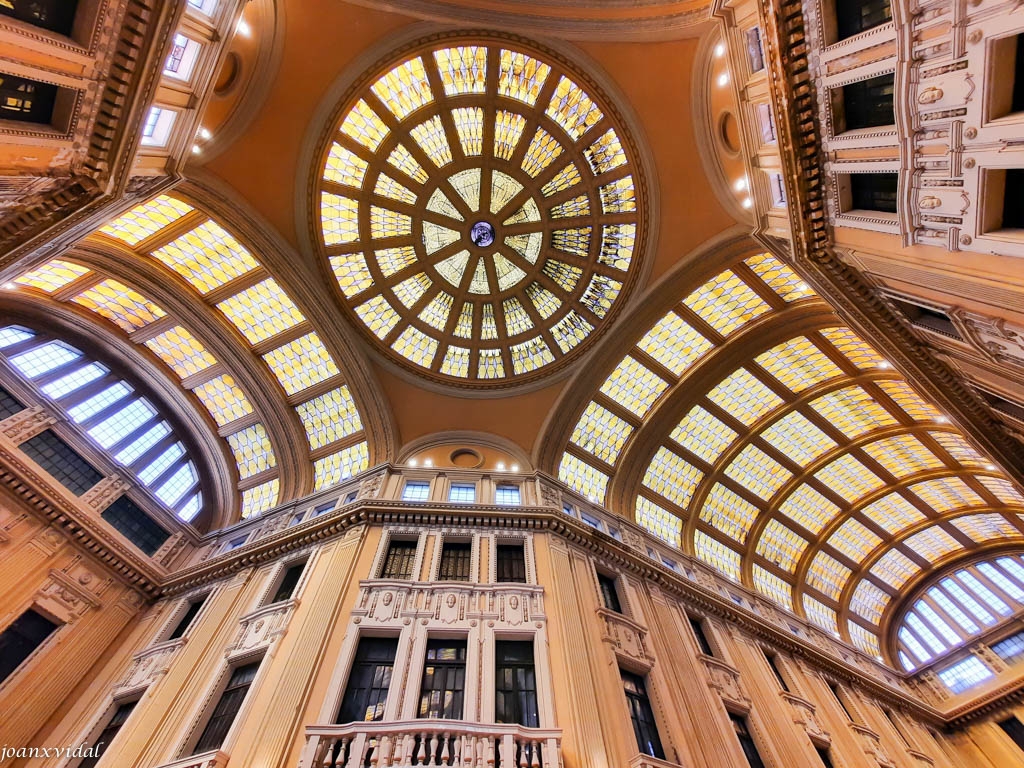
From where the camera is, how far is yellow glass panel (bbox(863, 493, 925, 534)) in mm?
32219

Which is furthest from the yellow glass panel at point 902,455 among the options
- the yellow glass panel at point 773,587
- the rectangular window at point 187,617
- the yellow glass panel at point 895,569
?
the rectangular window at point 187,617

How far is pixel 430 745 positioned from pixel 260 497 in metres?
18.2

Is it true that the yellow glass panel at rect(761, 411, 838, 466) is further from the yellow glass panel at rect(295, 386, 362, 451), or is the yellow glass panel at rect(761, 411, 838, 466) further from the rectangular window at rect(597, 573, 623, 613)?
the yellow glass panel at rect(295, 386, 362, 451)

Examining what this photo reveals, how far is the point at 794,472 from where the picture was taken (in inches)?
1206

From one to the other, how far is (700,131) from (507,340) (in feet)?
42.9

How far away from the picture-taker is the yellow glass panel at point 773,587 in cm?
3073

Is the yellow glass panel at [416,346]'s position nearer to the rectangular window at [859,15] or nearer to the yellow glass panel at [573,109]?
the yellow glass panel at [573,109]

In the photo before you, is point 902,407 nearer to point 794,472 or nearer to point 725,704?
point 794,472

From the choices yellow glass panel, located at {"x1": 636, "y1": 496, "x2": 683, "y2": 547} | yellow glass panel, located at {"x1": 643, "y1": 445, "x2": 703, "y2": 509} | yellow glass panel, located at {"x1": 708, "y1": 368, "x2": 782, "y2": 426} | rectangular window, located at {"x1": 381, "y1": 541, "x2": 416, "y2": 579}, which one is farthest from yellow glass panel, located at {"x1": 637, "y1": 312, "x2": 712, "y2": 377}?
rectangular window, located at {"x1": 381, "y1": 541, "x2": 416, "y2": 579}

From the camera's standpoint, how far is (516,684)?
13781 millimetres

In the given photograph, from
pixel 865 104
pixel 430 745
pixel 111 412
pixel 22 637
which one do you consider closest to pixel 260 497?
pixel 111 412

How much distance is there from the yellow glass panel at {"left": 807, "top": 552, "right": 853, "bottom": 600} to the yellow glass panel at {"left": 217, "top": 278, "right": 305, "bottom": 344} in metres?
35.5

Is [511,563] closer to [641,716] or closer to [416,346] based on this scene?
[641,716]

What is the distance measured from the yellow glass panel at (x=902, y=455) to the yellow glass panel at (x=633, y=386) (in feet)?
45.0
